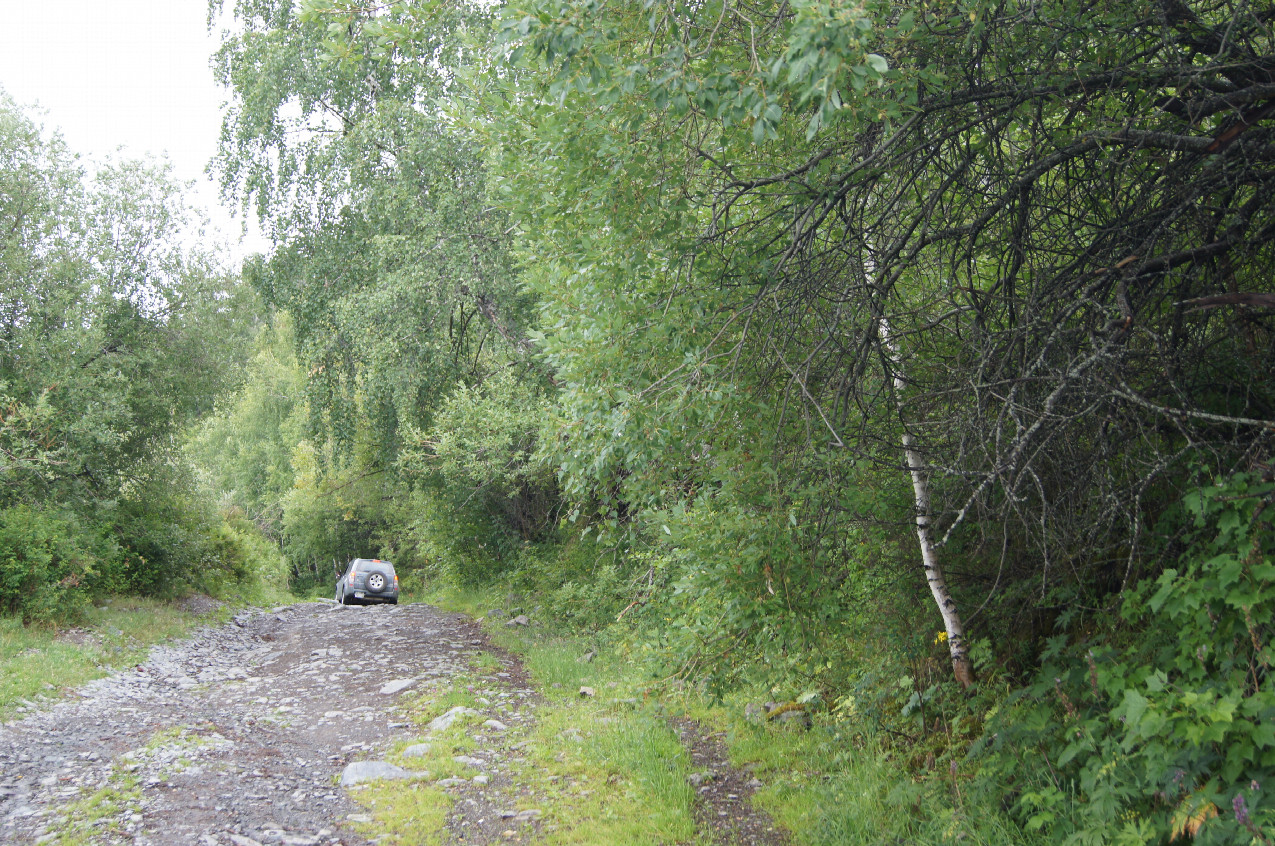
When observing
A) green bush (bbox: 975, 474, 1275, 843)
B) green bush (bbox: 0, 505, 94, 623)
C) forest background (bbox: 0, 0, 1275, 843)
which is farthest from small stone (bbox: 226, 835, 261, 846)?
green bush (bbox: 0, 505, 94, 623)

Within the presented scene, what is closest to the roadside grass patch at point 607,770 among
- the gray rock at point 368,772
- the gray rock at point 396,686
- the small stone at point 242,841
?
the gray rock at point 368,772

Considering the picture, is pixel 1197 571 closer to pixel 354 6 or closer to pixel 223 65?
pixel 354 6

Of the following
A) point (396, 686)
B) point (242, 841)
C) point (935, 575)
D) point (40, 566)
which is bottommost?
point (396, 686)

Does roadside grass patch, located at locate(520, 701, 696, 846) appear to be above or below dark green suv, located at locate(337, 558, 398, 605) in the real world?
above

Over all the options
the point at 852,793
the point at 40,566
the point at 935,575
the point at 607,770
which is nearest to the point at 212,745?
the point at 607,770

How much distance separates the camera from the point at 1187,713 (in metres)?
3.47

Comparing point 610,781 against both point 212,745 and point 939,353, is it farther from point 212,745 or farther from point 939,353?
point 939,353

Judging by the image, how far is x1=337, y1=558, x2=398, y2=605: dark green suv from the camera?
2620 centimetres

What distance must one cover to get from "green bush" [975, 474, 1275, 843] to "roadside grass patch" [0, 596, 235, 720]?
9327 mm

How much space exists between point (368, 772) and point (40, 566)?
30.0 ft

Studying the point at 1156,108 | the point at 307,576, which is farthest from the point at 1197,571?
the point at 307,576

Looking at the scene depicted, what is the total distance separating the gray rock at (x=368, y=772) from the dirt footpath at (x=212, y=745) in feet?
0.45

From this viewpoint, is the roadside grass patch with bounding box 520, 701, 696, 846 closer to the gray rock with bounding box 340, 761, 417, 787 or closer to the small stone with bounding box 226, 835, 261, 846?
the gray rock with bounding box 340, 761, 417, 787

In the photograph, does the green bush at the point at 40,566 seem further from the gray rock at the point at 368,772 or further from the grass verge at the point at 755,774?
the grass verge at the point at 755,774
